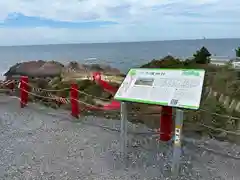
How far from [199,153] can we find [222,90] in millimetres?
5356

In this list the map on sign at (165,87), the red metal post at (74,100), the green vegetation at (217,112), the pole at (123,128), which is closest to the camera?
the map on sign at (165,87)

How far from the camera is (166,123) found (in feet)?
17.4

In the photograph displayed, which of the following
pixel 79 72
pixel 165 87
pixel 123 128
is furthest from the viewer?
pixel 79 72

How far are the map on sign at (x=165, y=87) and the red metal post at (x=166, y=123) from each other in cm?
72

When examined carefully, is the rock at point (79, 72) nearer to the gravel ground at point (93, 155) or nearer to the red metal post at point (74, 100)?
the red metal post at point (74, 100)

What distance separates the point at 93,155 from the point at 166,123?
134 centimetres

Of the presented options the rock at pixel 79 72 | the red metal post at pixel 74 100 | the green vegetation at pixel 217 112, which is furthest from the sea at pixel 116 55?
the red metal post at pixel 74 100

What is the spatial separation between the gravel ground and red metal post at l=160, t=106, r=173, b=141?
6.2 inches

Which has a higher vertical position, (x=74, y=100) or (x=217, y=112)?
(x=74, y=100)

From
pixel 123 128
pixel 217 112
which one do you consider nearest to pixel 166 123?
pixel 123 128

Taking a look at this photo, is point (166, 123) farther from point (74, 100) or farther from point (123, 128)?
point (74, 100)

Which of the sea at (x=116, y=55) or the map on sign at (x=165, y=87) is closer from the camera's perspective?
the map on sign at (x=165, y=87)

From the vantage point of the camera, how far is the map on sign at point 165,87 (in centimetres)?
407

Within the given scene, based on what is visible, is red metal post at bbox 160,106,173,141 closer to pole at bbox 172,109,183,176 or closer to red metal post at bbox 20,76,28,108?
pole at bbox 172,109,183,176
